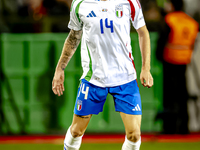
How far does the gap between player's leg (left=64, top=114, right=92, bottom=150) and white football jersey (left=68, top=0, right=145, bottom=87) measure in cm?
37

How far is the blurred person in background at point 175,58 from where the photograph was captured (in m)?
5.20

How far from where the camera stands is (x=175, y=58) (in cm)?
519

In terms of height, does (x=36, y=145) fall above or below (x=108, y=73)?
below

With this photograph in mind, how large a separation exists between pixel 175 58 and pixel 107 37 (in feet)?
8.25

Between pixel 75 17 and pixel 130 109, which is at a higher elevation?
pixel 75 17

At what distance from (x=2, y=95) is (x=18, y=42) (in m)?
0.89

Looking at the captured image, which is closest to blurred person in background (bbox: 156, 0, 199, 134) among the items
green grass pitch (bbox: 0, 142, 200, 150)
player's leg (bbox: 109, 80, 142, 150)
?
green grass pitch (bbox: 0, 142, 200, 150)

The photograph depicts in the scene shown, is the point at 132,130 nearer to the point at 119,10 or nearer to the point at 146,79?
the point at 146,79

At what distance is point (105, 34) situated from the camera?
293cm

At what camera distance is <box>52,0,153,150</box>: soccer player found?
9.62 feet

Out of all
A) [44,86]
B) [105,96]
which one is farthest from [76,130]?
[44,86]

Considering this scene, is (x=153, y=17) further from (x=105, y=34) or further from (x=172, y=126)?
(x=105, y=34)

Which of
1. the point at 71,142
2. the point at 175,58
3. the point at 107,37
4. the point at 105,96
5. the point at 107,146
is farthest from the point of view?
the point at 175,58

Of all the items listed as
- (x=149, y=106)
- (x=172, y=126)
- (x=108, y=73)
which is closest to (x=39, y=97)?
(x=149, y=106)
